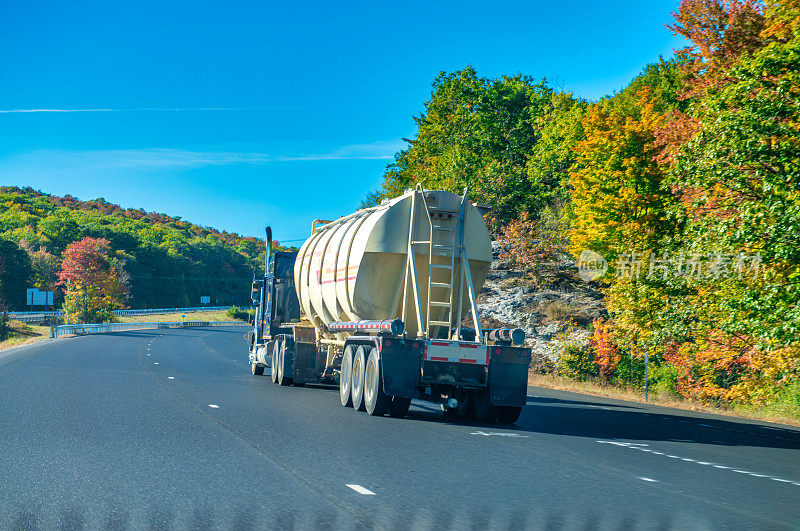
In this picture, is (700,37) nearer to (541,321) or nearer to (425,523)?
(541,321)

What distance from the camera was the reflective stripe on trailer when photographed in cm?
1315

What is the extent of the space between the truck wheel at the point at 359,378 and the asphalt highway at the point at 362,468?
279 millimetres

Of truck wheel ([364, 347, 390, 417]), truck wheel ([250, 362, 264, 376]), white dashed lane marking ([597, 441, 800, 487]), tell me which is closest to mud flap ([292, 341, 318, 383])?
truck wheel ([364, 347, 390, 417])

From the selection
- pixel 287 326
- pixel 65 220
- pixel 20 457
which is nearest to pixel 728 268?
pixel 287 326

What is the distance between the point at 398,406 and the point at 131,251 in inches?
4526

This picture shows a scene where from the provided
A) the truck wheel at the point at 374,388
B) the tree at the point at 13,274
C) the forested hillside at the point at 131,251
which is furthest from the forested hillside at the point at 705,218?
the forested hillside at the point at 131,251

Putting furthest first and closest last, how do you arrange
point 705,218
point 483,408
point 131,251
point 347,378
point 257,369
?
point 131,251 < point 257,369 < point 705,218 < point 347,378 < point 483,408

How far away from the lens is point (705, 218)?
17000 millimetres

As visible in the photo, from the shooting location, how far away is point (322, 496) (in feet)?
22.4

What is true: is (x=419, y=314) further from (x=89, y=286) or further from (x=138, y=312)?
(x=138, y=312)

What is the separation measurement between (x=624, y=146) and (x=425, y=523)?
91.2 ft

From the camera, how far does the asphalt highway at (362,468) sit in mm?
6234

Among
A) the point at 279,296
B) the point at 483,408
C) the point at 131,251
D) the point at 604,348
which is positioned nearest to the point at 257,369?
the point at 279,296

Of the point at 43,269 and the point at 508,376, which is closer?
the point at 508,376
